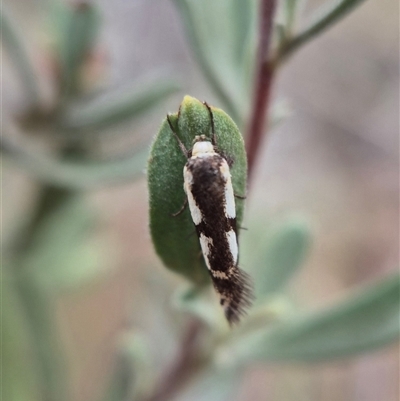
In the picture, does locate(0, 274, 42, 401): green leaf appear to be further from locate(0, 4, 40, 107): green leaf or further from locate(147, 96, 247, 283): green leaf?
locate(147, 96, 247, 283): green leaf

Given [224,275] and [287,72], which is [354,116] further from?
[224,275]

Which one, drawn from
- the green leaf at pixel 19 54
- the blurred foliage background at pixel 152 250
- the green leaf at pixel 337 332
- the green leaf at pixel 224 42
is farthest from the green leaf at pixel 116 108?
the green leaf at pixel 337 332

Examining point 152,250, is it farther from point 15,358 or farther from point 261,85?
point 15,358

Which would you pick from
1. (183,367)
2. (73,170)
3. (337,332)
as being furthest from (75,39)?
(337,332)

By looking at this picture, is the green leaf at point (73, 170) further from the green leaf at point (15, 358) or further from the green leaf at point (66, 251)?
the green leaf at point (15, 358)

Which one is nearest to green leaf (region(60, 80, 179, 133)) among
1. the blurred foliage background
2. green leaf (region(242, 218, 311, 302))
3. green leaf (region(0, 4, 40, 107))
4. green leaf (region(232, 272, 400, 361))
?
the blurred foliage background

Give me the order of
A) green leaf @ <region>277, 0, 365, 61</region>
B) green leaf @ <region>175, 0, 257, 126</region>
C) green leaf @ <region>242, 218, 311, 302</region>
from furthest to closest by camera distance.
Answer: green leaf @ <region>242, 218, 311, 302</region>
green leaf @ <region>175, 0, 257, 126</region>
green leaf @ <region>277, 0, 365, 61</region>
